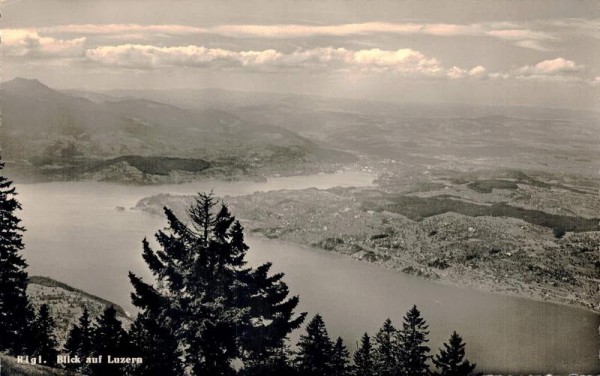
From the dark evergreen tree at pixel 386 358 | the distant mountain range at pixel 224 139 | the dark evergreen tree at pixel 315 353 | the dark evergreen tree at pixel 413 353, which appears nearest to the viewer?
the dark evergreen tree at pixel 315 353

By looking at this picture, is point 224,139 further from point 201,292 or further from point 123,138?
point 201,292

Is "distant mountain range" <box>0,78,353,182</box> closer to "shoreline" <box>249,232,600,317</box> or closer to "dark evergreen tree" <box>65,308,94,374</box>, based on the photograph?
"shoreline" <box>249,232,600,317</box>

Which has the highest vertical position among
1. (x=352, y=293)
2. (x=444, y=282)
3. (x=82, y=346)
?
(x=82, y=346)

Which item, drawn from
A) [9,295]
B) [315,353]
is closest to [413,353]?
[315,353]

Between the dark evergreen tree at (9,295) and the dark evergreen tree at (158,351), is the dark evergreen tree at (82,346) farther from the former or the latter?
the dark evergreen tree at (158,351)

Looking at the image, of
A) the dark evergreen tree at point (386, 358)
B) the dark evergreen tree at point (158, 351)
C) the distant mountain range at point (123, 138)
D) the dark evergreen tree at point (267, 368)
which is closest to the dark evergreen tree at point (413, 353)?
the dark evergreen tree at point (386, 358)
